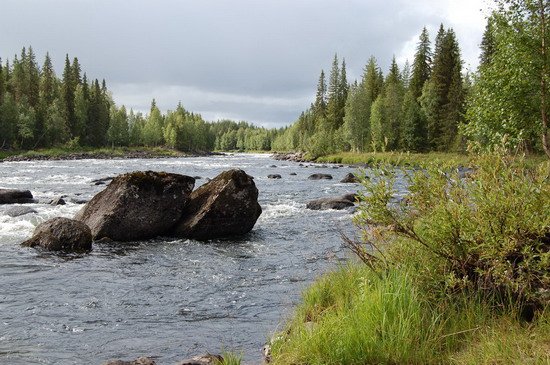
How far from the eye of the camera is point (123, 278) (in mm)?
12227

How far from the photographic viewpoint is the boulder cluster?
17.4 metres

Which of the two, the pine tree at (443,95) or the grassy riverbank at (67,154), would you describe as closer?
the pine tree at (443,95)

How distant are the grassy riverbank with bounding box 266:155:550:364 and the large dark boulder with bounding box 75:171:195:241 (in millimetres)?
11948

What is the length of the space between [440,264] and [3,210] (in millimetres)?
21947

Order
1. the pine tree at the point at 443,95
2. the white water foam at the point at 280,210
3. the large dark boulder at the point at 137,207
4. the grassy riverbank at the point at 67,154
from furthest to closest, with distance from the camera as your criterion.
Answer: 1. the grassy riverbank at the point at 67,154
2. the pine tree at the point at 443,95
3. the white water foam at the point at 280,210
4. the large dark boulder at the point at 137,207

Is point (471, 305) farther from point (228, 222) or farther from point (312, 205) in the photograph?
point (312, 205)

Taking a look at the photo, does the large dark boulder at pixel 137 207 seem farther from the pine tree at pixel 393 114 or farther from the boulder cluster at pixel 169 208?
the pine tree at pixel 393 114

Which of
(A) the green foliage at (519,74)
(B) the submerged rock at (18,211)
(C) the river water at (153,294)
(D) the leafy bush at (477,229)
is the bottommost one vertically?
(C) the river water at (153,294)

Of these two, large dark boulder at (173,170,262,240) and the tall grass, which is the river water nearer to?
large dark boulder at (173,170,262,240)

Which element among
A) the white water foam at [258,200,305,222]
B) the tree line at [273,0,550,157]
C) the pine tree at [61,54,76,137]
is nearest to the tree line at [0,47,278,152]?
the pine tree at [61,54,76,137]

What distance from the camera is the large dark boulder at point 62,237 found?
15172mm

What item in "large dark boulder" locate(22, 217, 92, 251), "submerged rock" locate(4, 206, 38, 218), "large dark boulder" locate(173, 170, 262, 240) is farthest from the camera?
"submerged rock" locate(4, 206, 38, 218)

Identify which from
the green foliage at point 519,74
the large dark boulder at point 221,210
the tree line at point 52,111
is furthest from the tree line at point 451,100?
the tree line at point 52,111

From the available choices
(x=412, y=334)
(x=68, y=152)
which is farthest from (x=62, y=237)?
(x=68, y=152)
